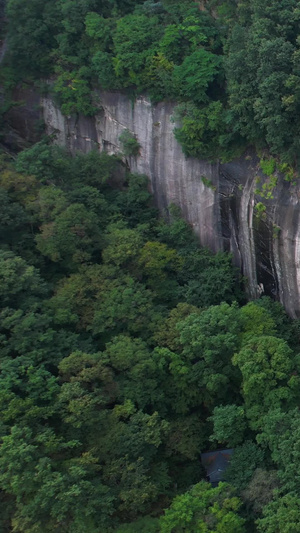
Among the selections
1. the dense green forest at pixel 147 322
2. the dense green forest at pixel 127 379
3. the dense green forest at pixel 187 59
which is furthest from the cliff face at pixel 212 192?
the dense green forest at pixel 127 379

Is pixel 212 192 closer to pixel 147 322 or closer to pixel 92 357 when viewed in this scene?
pixel 147 322

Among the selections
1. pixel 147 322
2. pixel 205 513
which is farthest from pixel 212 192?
pixel 205 513

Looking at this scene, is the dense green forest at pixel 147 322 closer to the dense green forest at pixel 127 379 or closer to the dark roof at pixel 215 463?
the dense green forest at pixel 127 379

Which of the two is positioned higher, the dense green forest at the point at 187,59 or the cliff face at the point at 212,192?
the dense green forest at the point at 187,59

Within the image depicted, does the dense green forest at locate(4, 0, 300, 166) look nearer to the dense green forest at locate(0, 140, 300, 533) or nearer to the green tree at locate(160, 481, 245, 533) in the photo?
the dense green forest at locate(0, 140, 300, 533)

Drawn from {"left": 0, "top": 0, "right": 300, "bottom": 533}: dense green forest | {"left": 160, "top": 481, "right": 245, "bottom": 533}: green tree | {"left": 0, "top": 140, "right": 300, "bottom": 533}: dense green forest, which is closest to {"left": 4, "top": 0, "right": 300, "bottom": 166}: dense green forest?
{"left": 0, "top": 0, "right": 300, "bottom": 533}: dense green forest

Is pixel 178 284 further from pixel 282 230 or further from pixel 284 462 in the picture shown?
pixel 284 462

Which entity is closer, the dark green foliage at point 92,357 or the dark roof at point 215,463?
the dark green foliage at point 92,357
